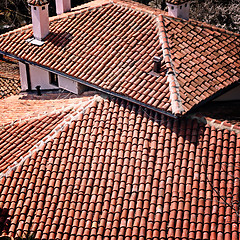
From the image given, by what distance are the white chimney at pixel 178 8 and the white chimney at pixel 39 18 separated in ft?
19.1

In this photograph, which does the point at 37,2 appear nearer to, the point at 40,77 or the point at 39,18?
the point at 39,18

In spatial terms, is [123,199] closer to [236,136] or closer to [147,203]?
[147,203]

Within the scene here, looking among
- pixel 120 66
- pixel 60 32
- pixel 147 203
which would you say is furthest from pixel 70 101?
pixel 147 203

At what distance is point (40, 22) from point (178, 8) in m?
6.51

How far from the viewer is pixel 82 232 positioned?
12.5 m

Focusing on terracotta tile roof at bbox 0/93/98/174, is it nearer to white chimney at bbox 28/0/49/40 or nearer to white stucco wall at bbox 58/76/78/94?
white stucco wall at bbox 58/76/78/94

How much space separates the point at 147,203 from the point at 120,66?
632cm

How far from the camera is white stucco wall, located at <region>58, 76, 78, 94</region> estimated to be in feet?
60.7

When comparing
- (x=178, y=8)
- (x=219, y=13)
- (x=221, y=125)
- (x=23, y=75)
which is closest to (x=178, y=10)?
(x=178, y=8)

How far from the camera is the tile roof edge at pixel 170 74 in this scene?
14141mm

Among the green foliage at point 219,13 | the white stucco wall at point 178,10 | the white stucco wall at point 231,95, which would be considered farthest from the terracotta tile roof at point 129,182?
the green foliage at point 219,13

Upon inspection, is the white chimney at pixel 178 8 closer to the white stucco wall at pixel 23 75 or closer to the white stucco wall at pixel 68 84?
the white stucco wall at pixel 68 84

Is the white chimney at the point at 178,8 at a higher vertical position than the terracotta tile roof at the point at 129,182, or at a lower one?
higher

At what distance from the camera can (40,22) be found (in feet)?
62.5
